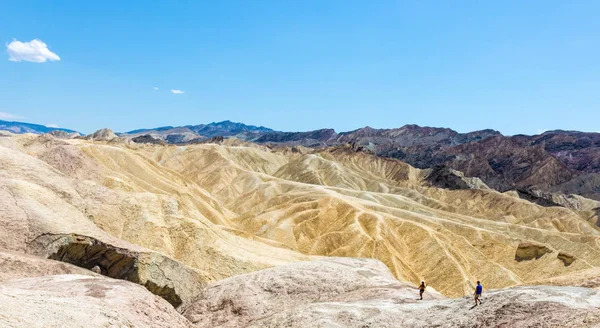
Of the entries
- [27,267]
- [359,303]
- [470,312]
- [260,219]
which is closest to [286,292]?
[359,303]

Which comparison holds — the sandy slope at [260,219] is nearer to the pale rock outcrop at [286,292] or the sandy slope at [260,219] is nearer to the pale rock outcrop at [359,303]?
the pale rock outcrop at [286,292]

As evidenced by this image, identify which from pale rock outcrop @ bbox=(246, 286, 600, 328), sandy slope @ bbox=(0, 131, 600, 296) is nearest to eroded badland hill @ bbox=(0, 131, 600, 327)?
pale rock outcrop @ bbox=(246, 286, 600, 328)

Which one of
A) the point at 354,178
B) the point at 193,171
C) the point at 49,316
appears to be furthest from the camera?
the point at 354,178

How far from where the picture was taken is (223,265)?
43.3 meters

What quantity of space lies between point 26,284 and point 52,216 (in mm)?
11128

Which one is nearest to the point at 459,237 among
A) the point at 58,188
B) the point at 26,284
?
the point at 58,188

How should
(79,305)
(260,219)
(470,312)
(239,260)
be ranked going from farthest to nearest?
(260,219) → (239,260) → (470,312) → (79,305)

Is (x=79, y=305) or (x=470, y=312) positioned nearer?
(x=79, y=305)

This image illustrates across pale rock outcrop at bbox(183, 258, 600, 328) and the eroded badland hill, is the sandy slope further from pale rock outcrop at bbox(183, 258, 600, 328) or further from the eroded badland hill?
pale rock outcrop at bbox(183, 258, 600, 328)

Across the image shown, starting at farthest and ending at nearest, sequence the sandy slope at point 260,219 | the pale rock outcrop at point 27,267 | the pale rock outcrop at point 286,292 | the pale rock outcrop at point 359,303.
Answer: the sandy slope at point 260,219
the pale rock outcrop at point 286,292
the pale rock outcrop at point 27,267
the pale rock outcrop at point 359,303

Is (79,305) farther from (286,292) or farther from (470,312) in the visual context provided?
(470,312)

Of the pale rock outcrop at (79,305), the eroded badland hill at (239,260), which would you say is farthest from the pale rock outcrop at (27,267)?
the pale rock outcrop at (79,305)

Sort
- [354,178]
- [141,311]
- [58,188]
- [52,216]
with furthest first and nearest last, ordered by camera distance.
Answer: [354,178] → [58,188] → [52,216] → [141,311]

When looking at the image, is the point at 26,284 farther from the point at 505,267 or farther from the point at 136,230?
the point at 505,267
